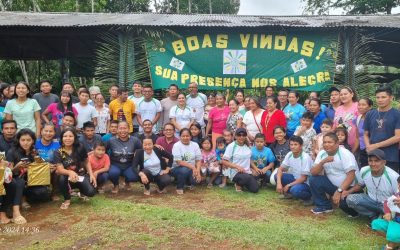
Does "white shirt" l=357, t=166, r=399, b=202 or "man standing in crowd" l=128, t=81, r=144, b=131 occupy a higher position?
"man standing in crowd" l=128, t=81, r=144, b=131

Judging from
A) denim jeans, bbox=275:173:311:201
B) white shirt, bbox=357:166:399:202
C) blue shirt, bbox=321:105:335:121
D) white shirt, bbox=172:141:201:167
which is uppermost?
blue shirt, bbox=321:105:335:121

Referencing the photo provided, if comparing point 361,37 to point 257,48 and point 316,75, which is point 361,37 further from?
point 257,48

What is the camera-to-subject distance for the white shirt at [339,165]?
4.81 m

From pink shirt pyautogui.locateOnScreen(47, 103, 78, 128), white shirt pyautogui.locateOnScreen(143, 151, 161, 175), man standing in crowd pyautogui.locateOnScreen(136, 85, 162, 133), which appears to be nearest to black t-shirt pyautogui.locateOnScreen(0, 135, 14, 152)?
pink shirt pyautogui.locateOnScreen(47, 103, 78, 128)

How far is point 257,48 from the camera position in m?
8.83

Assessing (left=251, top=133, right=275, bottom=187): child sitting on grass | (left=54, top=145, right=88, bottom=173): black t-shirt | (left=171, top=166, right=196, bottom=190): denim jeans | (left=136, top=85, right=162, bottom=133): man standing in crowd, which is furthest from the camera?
(left=136, top=85, right=162, bottom=133): man standing in crowd

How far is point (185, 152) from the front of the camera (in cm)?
609

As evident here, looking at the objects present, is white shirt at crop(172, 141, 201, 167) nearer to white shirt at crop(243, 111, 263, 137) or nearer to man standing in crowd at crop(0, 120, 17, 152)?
white shirt at crop(243, 111, 263, 137)

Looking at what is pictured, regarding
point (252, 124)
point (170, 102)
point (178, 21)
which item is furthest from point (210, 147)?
point (178, 21)

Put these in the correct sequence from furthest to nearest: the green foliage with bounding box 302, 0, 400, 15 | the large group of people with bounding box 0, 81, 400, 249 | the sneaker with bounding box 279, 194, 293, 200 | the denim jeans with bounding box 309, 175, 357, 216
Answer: the green foliage with bounding box 302, 0, 400, 15
the sneaker with bounding box 279, 194, 293, 200
the denim jeans with bounding box 309, 175, 357, 216
the large group of people with bounding box 0, 81, 400, 249

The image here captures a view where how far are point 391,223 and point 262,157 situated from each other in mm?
2732

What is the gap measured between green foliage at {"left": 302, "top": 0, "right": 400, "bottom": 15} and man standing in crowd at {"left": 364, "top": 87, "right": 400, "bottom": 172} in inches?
949

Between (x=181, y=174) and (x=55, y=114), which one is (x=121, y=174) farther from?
(x=55, y=114)

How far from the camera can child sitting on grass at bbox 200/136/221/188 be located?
634 centimetres
